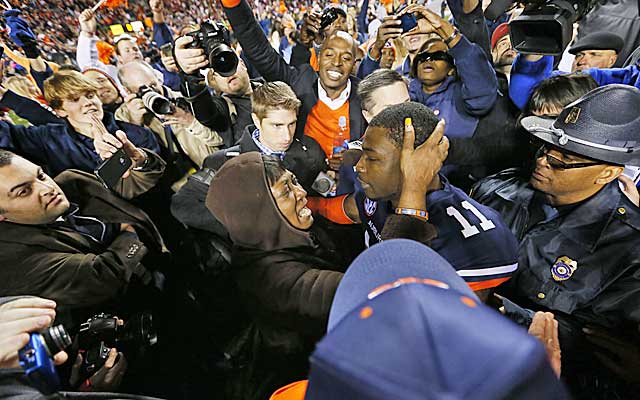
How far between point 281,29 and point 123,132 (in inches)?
36.0

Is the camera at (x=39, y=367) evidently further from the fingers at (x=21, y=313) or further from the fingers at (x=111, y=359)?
the fingers at (x=111, y=359)

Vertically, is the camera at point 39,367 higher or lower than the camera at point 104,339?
higher

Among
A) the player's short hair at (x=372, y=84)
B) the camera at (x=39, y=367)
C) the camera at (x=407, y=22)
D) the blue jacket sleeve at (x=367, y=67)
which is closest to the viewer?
the camera at (x=39, y=367)

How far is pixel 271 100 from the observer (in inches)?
46.4

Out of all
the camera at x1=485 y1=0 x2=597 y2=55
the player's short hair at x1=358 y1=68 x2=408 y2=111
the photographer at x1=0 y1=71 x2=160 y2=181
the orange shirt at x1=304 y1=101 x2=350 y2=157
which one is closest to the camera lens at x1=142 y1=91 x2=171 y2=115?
the photographer at x1=0 y1=71 x2=160 y2=181

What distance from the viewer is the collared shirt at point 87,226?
1.09 m

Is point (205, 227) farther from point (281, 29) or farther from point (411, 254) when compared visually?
point (281, 29)

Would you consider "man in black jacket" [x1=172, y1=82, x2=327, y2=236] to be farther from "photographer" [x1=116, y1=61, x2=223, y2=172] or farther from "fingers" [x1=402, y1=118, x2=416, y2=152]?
"fingers" [x1=402, y1=118, x2=416, y2=152]

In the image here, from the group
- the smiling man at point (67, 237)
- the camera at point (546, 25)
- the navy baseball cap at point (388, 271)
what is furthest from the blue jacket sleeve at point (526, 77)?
the smiling man at point (67, 237)

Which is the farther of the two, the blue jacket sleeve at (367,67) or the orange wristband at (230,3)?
the blue jacket sleeve at (367,67)

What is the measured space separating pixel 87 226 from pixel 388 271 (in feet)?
3.71

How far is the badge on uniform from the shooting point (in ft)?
3.34

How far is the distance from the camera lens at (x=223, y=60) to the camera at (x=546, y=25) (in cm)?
Answer: 91

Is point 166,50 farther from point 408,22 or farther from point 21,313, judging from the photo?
point 21,313
